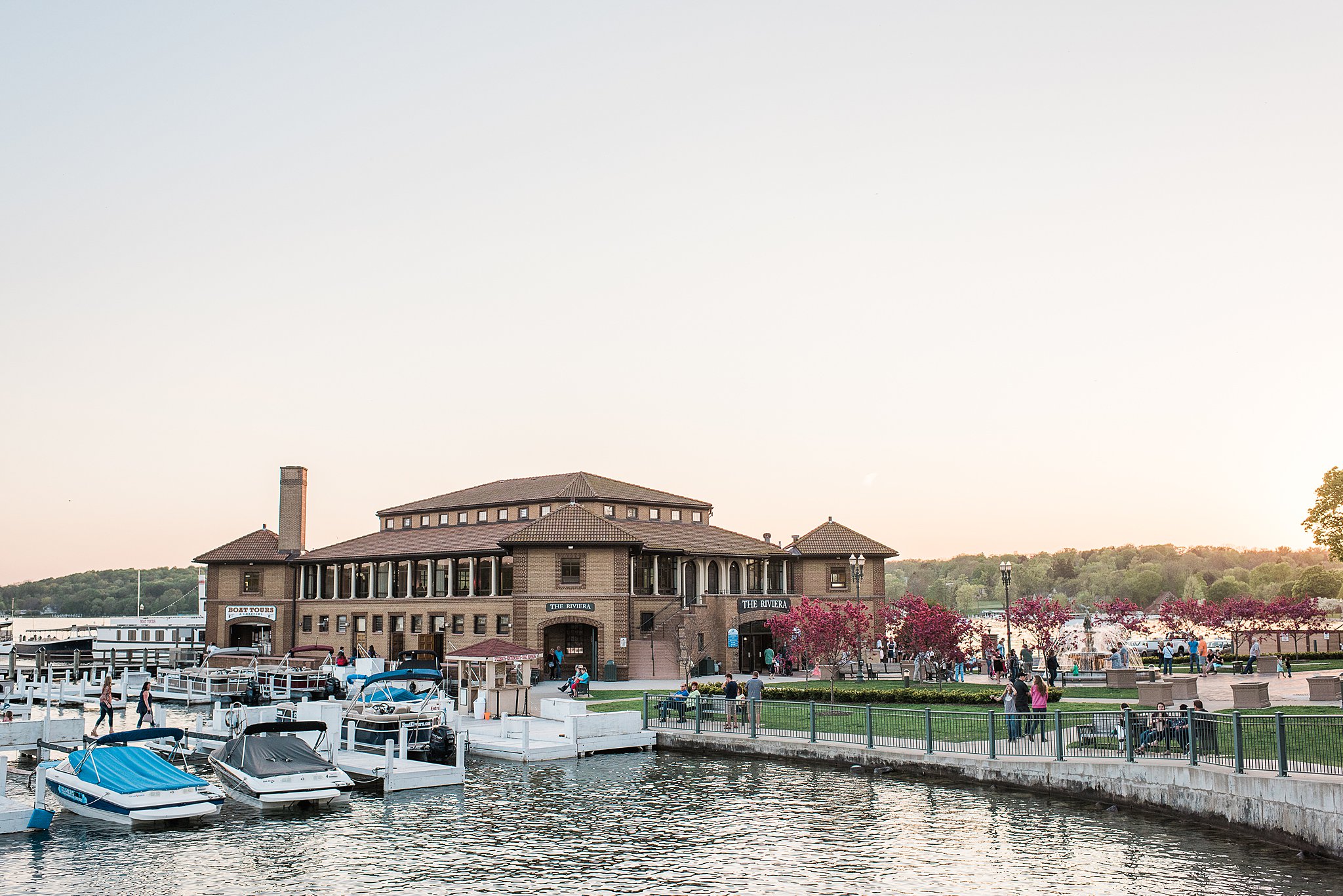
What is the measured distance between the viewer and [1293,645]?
61594 mm

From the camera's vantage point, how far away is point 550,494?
66.4m

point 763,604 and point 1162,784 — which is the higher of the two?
point 763,604

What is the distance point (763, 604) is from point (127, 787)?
4257 cm

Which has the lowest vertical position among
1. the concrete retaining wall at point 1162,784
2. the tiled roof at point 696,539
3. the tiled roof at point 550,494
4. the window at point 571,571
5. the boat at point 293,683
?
the concrete retaining wall at point 1162,784

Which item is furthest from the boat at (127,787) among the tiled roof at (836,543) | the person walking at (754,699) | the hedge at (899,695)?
the tiled roof at (836,543)

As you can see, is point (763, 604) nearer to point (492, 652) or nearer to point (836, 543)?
point (836, 543)

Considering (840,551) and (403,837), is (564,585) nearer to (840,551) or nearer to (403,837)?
(840,551)

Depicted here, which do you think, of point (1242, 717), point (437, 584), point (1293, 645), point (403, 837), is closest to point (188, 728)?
point (403, 837)

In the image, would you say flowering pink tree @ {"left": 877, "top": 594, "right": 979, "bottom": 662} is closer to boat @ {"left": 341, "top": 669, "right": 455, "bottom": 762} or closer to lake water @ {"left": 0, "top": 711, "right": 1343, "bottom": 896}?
lake water @ {"left": 0, "top": 711, "right": 1343, "bottom": 896}

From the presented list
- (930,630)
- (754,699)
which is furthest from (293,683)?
(930,630)

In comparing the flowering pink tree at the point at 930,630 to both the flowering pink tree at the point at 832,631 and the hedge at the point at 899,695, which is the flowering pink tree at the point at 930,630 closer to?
the flowering pink tree at the point at 832,631

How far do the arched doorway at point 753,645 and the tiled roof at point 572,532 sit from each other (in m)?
9.23

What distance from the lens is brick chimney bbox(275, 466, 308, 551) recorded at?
242ft

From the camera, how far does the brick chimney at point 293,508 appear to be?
7369cm
